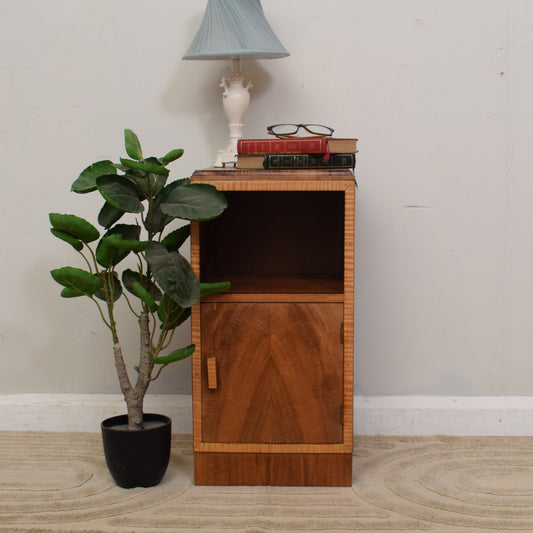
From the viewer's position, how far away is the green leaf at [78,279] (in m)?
1.55

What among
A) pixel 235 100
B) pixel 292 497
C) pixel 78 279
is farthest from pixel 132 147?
pixel 292 497

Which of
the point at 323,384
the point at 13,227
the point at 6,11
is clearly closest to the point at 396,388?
the point at 323,384

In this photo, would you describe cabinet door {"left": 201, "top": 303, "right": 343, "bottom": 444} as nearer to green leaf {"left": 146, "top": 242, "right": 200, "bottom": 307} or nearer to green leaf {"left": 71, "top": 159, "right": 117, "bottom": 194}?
green leaf {"left": 146, "top": 242, "right": 200, "bottom": 307}

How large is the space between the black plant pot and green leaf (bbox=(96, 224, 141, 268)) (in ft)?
1.31

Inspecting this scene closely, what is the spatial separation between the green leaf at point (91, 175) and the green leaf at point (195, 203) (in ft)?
0.55

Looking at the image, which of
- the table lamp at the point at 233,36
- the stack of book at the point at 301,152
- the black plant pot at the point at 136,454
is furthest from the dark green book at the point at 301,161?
the black plant pot at the point at 136,454

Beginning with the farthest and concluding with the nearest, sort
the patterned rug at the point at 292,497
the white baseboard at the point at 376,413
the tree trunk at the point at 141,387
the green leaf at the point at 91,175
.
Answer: the white baseboard at the point at 376,413, the tree trunk at the point at 141,387, the green leaf at the point at 91,175, the patterned rug at the point at 292,497

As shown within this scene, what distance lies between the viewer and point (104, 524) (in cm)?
147

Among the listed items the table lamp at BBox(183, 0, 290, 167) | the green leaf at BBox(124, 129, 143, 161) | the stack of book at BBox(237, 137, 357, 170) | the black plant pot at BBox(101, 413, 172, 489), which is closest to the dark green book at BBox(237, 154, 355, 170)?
the stack of book at BBox(237, 137, 357, 170)

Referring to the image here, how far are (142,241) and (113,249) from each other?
0.09 meters

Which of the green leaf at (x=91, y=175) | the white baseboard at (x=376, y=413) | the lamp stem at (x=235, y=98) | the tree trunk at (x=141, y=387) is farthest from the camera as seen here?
the white baseboard at (x=376, y=413)

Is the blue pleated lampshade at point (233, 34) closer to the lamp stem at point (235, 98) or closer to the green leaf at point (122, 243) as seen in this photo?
the lamp stem at point (235, 98)

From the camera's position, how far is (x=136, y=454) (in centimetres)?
164

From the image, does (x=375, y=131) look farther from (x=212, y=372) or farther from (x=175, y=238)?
(x=212, y=372)
